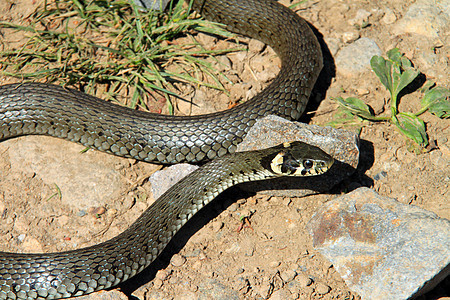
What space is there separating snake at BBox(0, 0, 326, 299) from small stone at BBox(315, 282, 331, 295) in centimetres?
109

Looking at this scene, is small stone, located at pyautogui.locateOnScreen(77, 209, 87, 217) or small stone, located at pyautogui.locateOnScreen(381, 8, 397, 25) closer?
small stone, located at pyautogui.locateOnScreen(77, 209, 87, 217)

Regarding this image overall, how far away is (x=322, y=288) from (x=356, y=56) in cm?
322

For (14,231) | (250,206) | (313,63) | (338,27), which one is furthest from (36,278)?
(338,27)

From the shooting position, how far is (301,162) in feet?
14.8

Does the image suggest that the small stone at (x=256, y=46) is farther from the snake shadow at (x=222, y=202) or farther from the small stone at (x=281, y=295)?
the small stone at (x=281, y=295)

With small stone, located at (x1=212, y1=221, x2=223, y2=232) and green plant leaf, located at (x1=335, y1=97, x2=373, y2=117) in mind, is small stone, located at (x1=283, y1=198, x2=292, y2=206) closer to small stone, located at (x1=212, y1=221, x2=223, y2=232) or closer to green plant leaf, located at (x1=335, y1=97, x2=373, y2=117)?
small stone, located at (x1=212, y1=221, x2=223, y2=232)

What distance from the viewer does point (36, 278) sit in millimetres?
4035

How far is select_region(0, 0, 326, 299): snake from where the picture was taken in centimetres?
407

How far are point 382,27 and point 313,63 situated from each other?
4.62ft

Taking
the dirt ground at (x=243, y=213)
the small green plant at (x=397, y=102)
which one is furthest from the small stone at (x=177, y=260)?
the small green plant at (x=397, y=102)

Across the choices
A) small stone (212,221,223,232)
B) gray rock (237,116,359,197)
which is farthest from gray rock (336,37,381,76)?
small stone (212,221,223,232)

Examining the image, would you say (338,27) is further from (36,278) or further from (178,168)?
(36,278)

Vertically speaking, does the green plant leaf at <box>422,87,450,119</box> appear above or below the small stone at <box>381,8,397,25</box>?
below

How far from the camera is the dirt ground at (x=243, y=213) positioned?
4285 millimetres
